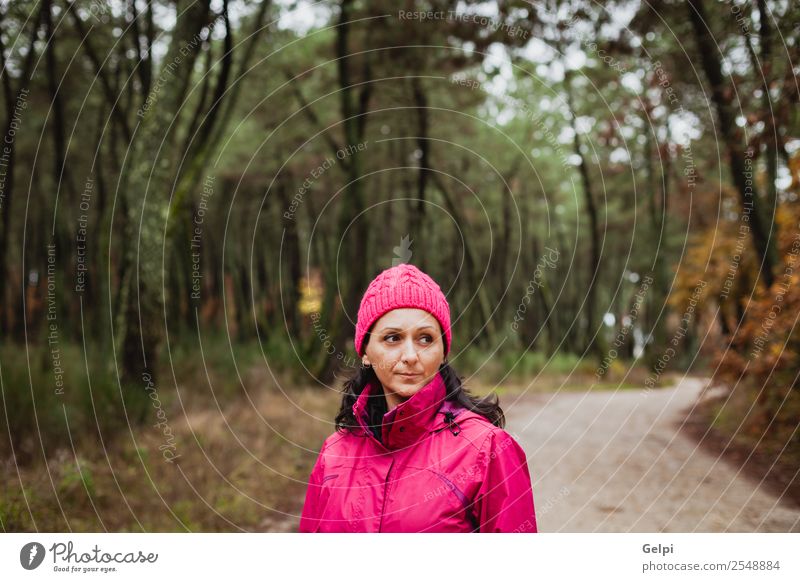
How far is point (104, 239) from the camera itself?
6.69 m

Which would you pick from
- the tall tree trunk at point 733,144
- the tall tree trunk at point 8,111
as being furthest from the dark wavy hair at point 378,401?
the tall tree trunk at point 8,111

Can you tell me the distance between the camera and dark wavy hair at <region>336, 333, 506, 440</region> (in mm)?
2045

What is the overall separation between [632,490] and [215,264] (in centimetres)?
1782

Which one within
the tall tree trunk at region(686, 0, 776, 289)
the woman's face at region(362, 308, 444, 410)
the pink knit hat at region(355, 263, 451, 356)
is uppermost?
the tall tree trunk at region(686, 0, 776, 289)

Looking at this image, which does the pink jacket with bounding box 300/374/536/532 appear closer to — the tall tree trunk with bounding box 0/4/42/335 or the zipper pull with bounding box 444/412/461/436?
the zipper pull with bounding box 444/412/461/436

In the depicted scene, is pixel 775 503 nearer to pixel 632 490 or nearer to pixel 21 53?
pixel 632 490

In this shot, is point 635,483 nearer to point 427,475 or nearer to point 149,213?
point 427,475

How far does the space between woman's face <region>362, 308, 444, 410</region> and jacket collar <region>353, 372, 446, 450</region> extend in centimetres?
5

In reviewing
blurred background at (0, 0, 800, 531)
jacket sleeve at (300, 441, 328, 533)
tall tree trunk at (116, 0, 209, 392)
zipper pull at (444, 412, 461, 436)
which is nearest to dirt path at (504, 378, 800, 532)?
blurred background at (0, 0, 800, 531)

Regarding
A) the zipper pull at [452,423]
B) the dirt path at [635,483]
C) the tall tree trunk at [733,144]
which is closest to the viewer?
the zipper pull at [452,423]

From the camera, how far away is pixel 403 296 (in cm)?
206

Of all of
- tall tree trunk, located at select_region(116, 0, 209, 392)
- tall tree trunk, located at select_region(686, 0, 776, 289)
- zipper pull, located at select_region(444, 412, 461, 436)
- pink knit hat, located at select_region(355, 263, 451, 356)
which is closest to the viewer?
zipper pull, located at select_region(444, 412, 461, 436)

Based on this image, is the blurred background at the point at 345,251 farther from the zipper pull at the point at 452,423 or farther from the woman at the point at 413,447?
the zipper pull at the point at 452,423

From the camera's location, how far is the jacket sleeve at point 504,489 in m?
1.82
